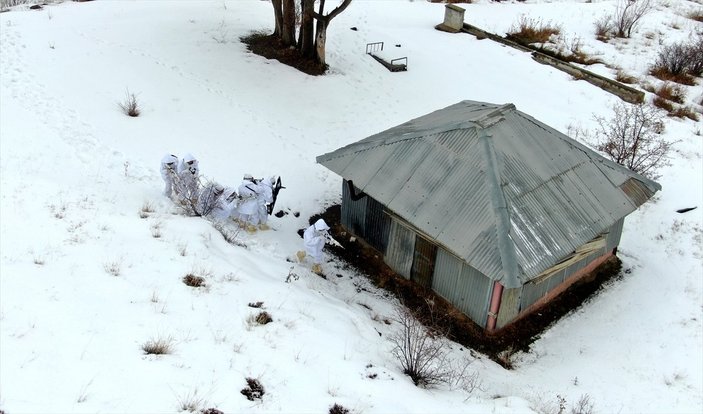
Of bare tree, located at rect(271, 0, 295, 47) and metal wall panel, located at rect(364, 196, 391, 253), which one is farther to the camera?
bare tree, located at rect(271, 0, 295, 47)

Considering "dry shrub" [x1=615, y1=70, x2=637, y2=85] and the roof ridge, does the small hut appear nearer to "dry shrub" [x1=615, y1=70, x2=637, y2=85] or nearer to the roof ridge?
the roof ridge

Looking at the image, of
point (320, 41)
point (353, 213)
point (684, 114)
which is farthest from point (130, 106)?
point (684, 114)

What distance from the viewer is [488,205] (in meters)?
10.3

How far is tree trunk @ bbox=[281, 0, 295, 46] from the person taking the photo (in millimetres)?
17562

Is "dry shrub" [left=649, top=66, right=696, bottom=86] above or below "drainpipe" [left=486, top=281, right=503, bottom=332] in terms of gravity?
above

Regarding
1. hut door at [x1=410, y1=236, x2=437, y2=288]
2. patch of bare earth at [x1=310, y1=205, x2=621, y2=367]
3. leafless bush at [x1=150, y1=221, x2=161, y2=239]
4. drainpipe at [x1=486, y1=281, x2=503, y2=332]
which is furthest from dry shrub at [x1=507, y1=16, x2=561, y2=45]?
leafless bush at [x1=150, y1=221, x2=161, y2=239]

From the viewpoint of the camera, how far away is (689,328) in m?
11.3

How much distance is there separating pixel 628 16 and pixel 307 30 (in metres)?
13.1

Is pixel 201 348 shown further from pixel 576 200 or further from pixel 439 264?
pixel 576 200

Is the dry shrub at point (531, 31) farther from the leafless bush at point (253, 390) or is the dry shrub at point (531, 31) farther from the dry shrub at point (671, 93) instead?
the leafless bush at point (253, 390)

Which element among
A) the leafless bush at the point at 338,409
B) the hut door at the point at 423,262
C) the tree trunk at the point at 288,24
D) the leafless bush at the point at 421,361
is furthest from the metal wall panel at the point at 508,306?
the tree trunk at the point at 288,24

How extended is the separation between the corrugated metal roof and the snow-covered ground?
183 centimetres

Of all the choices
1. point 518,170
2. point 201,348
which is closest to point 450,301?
point 518,170

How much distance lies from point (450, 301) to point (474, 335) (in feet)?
2.60
